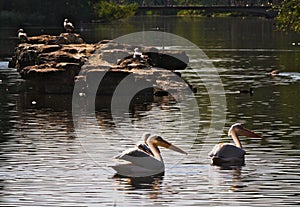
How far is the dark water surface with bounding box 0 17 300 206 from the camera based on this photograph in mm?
25219

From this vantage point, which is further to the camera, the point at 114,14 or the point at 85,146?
the point at 114,14

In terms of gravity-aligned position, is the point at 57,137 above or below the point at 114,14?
above

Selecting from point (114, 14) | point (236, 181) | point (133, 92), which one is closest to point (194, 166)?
point (236, 181)

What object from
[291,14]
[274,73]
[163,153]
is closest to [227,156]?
[163,153]

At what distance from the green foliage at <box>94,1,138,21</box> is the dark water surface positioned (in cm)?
12545

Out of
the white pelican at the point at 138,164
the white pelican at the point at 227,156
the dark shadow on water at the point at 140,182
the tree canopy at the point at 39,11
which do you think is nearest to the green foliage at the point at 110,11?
the tree canopy at the point at 39,11

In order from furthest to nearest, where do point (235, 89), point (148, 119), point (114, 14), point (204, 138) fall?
point (114, 14)
point (235, 89)
point (148, 119)
point (204, 138)

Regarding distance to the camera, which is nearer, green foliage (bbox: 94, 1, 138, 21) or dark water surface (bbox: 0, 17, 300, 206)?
dark water surface (bbox: 0, 17, 300, 206)

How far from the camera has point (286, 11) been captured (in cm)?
6769

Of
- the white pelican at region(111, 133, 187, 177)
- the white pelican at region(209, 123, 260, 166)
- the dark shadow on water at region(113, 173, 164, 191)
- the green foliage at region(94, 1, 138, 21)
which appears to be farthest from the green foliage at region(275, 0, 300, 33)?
the green foliage at region(94, 1, 138, 21)

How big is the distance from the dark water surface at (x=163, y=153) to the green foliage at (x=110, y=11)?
125 metres

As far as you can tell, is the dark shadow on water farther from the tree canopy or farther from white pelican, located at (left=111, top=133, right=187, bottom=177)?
the tree canopy

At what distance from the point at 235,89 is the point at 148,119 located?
13875 millimetres

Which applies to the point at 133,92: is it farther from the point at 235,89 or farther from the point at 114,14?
the point at 114,14
